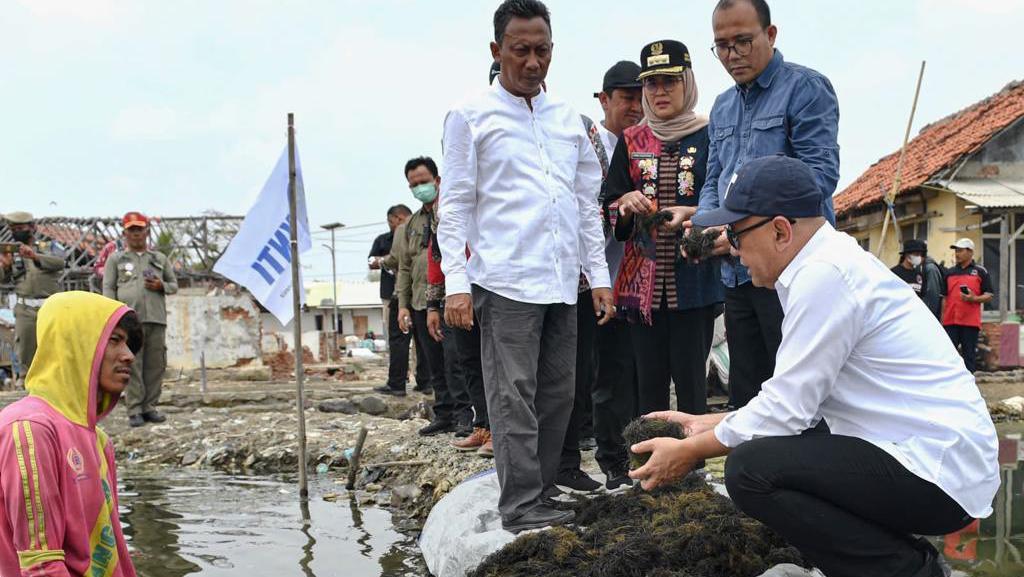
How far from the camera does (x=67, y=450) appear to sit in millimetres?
2400

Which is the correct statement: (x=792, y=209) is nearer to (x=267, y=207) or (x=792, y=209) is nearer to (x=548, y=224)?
(x=548, y=224)

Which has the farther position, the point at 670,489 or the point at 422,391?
the point at 422,391

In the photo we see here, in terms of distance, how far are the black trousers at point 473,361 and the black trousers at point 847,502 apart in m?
2.93

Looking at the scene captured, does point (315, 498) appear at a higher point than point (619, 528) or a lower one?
lower

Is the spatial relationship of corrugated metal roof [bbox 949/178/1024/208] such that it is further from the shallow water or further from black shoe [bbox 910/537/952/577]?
black shoe [bbox 910/537/952/577]

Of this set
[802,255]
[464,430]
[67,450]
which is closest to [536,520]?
[802,255]

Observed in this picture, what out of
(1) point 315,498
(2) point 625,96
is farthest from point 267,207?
(2) point 625,96

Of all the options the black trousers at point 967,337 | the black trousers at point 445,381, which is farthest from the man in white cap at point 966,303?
the black trousers at point 445,381

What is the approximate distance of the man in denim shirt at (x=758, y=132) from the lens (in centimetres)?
360

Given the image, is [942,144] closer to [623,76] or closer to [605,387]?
[623,76]

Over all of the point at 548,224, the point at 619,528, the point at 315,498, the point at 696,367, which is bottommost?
the point at 315,498

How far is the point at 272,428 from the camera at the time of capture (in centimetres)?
844

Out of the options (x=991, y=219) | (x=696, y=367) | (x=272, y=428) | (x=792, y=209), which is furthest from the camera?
(x=991, y=219)

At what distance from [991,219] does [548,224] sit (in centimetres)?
1481
